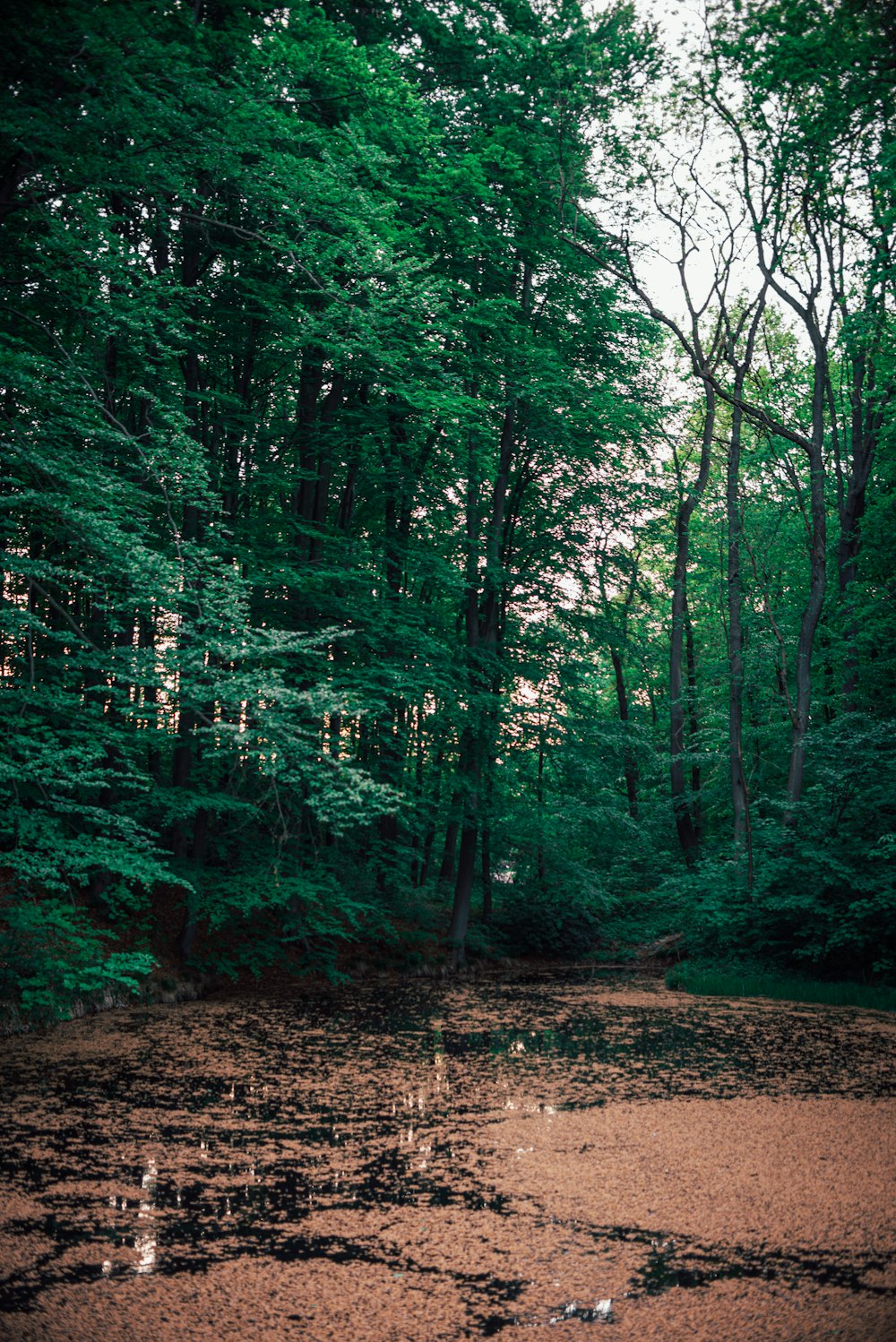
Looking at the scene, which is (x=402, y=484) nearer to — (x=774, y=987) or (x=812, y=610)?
(x=812, y=610)

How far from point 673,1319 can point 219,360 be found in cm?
1158

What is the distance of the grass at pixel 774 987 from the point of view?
8.98m

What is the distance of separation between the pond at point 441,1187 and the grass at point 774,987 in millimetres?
2413

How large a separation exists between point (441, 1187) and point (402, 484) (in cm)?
878

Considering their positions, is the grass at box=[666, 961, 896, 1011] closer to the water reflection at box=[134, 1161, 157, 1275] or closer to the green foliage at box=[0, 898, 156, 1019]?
the green foliage at box=[0, 898, 156, 1019]

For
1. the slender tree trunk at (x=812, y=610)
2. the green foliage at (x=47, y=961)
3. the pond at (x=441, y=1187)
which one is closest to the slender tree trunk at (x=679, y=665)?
the slender tree trunk at (x=812, y=610)

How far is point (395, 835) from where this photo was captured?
44.8 feet

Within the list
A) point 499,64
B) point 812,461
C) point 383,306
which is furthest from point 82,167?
point 812,461

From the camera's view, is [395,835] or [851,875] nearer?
[851,875]

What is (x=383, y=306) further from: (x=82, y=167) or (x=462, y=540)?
(x=462, y=540)

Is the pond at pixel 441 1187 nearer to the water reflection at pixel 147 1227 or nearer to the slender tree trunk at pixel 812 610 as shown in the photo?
the water reflection at pixel 147 1227

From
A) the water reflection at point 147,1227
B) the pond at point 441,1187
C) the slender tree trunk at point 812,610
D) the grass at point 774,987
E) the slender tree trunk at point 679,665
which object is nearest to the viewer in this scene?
the pond at point 441,1187

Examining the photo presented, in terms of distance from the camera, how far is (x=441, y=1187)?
3734mm

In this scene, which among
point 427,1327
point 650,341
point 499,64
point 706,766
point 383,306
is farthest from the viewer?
point 706,766
